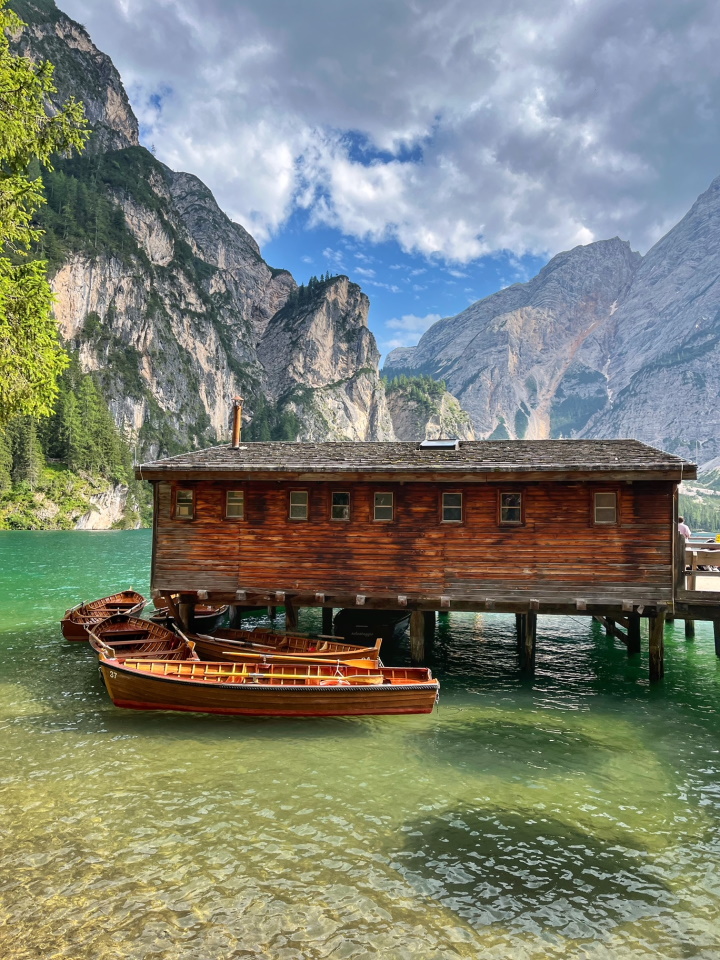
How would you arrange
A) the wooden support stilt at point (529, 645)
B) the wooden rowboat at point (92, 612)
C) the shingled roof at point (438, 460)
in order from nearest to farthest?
the shingled roof at point (438, 460) → the wooden support stilt at point (529, 645) → the wooden rowboat at point (92, 612)

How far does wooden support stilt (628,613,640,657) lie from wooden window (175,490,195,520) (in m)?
19.2

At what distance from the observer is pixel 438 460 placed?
21.5 meters

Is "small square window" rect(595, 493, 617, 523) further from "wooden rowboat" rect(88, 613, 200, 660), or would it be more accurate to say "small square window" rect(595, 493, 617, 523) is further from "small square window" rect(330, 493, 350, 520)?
"wooden rowboat" rect(88, 613, 200, 660)

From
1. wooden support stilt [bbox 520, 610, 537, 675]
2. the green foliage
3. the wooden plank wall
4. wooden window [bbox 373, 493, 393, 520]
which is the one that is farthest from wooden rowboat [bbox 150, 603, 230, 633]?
wooden support stilt [bbox 520, 610, 537, 675]

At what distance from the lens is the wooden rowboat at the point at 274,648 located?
19.9 meters

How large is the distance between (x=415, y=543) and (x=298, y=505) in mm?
4521

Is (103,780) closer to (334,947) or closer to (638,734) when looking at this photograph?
(334,947)

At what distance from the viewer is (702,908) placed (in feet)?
31.0

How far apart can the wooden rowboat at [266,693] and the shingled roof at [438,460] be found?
22.4 ft

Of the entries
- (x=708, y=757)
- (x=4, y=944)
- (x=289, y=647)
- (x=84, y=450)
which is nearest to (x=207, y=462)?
(x=289, y=647)

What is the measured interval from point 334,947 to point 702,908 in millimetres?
5895

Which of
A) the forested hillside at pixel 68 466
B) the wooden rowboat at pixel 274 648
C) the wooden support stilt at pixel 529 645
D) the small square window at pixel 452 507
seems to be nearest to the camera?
the wooden rowboat at pixel 274 648

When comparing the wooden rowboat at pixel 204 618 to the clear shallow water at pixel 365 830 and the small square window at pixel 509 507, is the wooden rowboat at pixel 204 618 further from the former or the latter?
the small square window at pixel 509 507

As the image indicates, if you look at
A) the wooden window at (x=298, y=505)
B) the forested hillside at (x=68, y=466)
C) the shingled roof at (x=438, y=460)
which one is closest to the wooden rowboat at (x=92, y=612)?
the shingled roof at (x=438, y=460)
